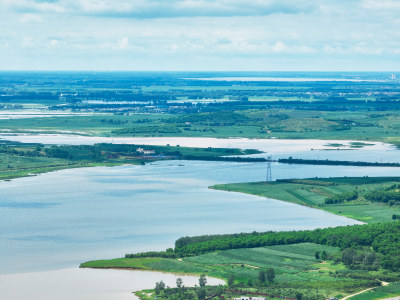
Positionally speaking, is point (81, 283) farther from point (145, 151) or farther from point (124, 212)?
point (145, 151)

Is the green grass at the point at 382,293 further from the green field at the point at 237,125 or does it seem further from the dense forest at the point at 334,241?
the green field at the point at 237,125

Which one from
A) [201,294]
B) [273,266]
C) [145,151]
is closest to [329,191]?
[273,266]

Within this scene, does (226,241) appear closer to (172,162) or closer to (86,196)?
(86,196)

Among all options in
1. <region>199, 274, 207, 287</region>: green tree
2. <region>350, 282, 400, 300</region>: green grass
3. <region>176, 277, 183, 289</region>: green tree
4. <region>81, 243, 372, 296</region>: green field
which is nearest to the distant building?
<region>81, 243, 372, 296</region>: green field

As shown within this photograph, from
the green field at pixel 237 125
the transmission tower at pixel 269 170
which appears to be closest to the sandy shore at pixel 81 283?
the transmission tower at pixel 269 170

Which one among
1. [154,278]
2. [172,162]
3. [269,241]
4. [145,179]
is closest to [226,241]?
[269,241]

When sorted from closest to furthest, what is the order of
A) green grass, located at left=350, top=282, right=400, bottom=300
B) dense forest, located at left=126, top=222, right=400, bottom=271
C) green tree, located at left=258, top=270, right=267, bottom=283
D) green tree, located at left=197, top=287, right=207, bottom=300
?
1. green tree, located at left=197, top=287, right=207, bottom=300
2. green grass, located at left=350, top=282, right=400, bottom=300
3. green tree, located at left=258, top=270, right=267, bottom=283
4. dense forest, located at left=126, top=222, right=400, bottom=271

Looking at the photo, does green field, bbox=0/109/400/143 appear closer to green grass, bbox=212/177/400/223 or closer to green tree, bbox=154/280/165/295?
green grass, bbox=212/177/400/223
